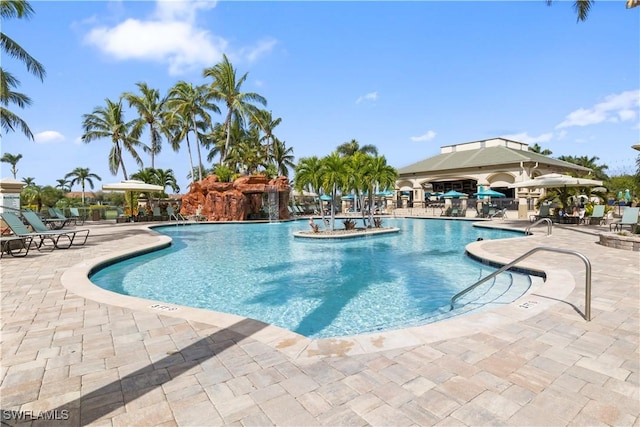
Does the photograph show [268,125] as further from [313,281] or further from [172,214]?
[313,281]

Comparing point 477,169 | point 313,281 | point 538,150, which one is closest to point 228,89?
point 313,281

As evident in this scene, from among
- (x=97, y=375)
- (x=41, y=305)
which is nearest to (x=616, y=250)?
(x=97, y=375)

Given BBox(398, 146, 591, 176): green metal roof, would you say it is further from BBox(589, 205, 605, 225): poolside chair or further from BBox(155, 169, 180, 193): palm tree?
BBox(155, 169, 180, 193): palm tree

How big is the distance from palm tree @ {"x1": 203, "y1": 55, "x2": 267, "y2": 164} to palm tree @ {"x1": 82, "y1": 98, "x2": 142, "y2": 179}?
8.86 metres

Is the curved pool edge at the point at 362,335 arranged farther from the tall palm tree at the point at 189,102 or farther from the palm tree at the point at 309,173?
the tall palm tree at the point at 189,102

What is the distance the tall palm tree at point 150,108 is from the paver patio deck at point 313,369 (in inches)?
1234

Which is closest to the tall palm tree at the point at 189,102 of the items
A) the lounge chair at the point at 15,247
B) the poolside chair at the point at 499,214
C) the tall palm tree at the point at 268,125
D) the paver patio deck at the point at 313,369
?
the tall palm tree at the point at 268,125

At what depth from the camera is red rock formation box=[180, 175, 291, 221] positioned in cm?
2450

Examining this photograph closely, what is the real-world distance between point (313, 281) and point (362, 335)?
14.4 ft

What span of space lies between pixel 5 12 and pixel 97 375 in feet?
57.2

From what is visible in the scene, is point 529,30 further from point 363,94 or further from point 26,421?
point 26,421

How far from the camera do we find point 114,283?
303 inches

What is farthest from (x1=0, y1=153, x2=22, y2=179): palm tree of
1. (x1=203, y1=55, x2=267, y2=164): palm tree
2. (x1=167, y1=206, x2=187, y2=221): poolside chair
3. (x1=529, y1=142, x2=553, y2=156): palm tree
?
(x1=529, y1=142, x2=553, y2=156): palm tree

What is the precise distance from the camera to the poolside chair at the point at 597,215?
55.4 ft
